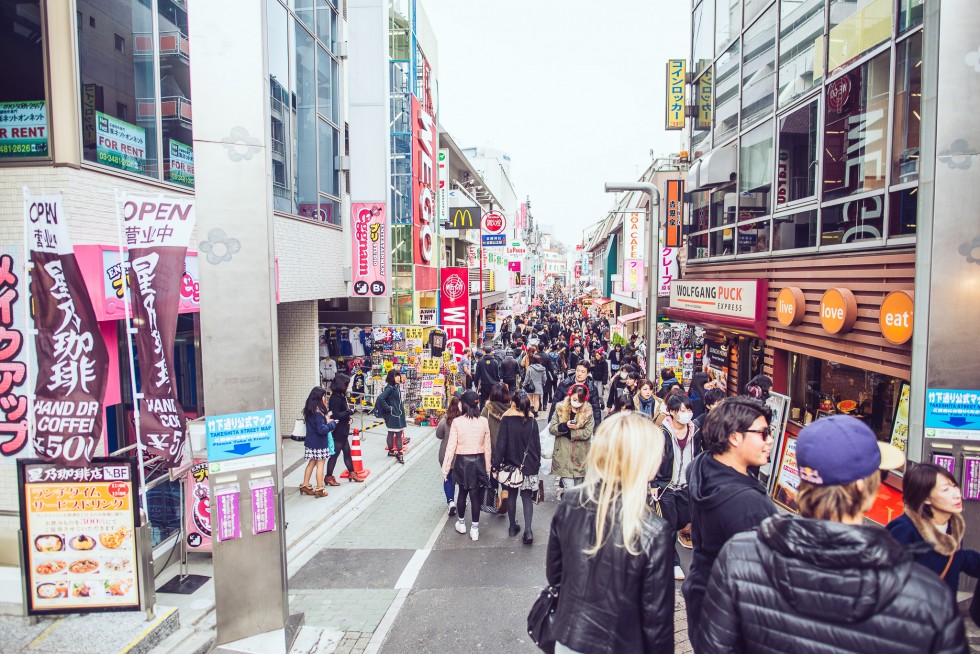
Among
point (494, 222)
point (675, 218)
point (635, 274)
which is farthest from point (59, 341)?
point (494, 222)

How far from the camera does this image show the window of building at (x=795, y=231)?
375 inches

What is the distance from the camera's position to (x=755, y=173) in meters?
11.8

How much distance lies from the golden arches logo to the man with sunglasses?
2144 cm

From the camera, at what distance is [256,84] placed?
14.9ft

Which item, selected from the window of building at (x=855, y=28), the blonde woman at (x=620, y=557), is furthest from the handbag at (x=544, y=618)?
the window of building at (x=855, y=28)

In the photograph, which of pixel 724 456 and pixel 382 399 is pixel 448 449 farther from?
pixel 724 456

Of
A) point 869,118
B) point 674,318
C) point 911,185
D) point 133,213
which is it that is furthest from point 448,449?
point 674,318

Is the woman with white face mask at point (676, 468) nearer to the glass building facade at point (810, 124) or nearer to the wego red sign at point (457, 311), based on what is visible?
the glass building facade at point (810, 124)

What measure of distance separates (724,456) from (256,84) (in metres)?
4.15

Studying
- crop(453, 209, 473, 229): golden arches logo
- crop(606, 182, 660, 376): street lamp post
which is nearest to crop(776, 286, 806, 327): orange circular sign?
crop(606, 182, 660, 376): street lamp post

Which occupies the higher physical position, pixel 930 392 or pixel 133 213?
pixel 133 213

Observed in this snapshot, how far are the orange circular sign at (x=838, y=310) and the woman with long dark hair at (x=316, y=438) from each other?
7.14 meters

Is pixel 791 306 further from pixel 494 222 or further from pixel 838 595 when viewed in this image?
pixel 494 222

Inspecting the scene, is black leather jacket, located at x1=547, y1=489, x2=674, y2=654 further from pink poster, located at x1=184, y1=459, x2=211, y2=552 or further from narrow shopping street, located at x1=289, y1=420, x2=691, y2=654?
pink poster, located at x1=184, y1=459, x2=211, y2=552
